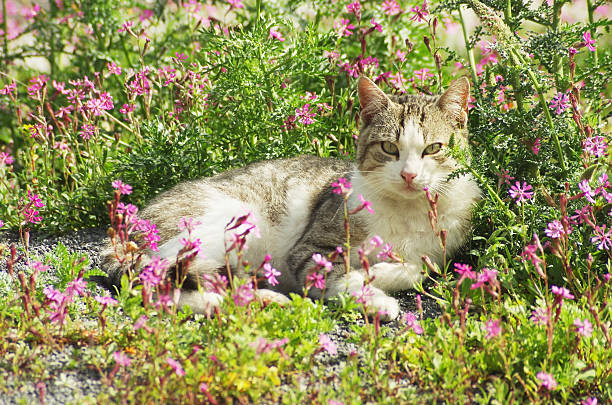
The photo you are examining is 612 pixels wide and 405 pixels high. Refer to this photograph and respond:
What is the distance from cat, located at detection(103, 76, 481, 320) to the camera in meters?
3.29

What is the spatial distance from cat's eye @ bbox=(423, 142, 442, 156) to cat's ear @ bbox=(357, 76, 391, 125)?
1.18 ft

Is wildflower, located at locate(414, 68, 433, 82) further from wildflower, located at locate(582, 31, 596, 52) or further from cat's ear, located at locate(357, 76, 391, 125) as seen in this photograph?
wildflower, located at locate(582, 31, 596, 52)

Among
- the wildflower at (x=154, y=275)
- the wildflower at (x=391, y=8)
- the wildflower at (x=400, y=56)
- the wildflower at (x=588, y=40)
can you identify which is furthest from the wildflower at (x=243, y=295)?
the wildflower at (x=391, y=8)

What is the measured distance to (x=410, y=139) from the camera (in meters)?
3.32

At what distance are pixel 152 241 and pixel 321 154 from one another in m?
2.05

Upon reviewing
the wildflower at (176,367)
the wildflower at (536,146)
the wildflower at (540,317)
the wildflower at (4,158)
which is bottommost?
the wildflower at (176,367)

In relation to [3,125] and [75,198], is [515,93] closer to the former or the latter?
[75,198]

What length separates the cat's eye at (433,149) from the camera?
3.34 metres

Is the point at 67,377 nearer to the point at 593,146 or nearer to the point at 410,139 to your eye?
Result: the point at 410,139

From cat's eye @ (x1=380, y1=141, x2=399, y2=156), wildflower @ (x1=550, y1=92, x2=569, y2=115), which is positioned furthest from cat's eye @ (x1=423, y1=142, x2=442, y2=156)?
wildflower @ (x1=550, y1=92, x2=569, y2=115)

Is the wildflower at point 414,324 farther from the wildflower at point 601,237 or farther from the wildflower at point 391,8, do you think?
the wildflower at point 391,8

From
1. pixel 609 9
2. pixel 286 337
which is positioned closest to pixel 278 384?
pixel 286 337

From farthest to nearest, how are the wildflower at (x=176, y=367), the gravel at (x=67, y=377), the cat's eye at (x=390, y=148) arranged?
the cat's eye at (x=390, y=148) → the gravel at (x=67, y=377) → the wildflower at (x=176, y=367)

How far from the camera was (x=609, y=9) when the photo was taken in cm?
640
